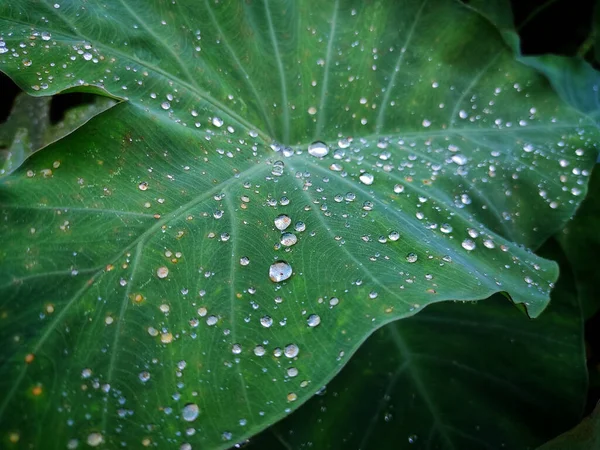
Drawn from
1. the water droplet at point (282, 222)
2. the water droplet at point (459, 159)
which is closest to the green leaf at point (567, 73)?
the water droplet at point (459, 159)

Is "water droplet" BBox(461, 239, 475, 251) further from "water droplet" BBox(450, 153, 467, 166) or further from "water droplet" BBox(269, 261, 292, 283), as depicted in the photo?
"water droplet" BBox(269, 261, 292, 283)

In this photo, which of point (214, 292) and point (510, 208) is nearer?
point (214, 292)

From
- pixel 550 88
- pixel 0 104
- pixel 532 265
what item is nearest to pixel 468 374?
pixel 532 265

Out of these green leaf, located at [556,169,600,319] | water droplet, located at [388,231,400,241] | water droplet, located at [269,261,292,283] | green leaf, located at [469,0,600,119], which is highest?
water droplet, located at [269,261,292,283]

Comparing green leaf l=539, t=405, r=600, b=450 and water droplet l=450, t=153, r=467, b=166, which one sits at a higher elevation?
water droplet l=450, t=153, r=467, b=166

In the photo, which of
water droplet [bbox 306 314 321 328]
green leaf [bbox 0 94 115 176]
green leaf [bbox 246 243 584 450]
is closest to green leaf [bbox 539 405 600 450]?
green leaf [bbox 246 243 584 450]

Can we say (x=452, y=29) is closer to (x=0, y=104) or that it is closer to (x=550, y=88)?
(x=550, y=88)

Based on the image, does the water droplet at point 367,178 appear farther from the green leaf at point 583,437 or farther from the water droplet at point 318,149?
the green leaf at point 583,437

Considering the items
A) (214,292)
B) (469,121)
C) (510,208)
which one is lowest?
(510,208)

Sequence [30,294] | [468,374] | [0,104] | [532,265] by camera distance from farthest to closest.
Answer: [0,104] → [468,374] → [532,265] → [30,294]
